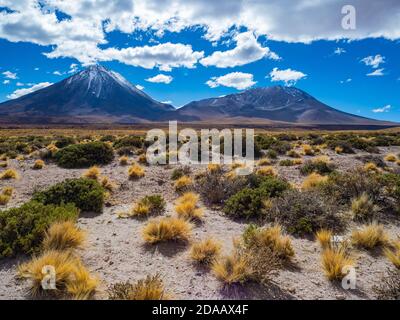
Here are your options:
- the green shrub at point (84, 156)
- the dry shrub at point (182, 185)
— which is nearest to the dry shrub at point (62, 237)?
the dry shrub at point (182, 185)

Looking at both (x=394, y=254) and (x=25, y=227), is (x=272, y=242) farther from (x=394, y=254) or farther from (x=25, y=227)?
(x=25, y=227)

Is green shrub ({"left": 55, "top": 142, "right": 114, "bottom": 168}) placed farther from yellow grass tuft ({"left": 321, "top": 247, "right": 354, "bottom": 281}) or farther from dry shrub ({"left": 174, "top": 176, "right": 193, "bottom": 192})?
yellow grass tuft ({"left": 321, "top": 247, "right": 354, "bottom": 281})

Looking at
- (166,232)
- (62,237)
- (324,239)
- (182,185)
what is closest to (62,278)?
(62,237)

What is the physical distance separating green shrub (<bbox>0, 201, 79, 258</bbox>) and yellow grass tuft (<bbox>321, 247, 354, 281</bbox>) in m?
4.51

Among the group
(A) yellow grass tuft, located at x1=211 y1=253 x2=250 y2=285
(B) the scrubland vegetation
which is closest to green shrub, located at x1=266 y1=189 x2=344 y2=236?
(B) the scrubland vegetation

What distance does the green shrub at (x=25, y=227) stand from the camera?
4.62 m

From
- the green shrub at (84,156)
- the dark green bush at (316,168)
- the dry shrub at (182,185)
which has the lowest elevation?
the dry shrub at (182,185)

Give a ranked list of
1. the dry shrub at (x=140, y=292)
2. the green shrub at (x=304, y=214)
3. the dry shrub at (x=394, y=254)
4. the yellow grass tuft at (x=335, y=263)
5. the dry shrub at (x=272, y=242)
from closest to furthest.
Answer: the dry shrub at (x=140, y=292)
the yellow grass tuft at (x=335, y=263)
the dry shrub at (x=394, y=254)
the dry shrub at (x=272, y=242)
the green shrub at (x=304, y=214)

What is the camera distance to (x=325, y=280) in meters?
4.21

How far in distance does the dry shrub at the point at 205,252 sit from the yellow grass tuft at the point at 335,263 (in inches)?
65.5

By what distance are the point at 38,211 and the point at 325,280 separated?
5239mm

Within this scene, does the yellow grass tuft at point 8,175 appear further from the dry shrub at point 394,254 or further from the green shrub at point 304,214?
the dry shrub at point 394,254

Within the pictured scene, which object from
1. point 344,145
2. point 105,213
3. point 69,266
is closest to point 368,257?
point 69,266
